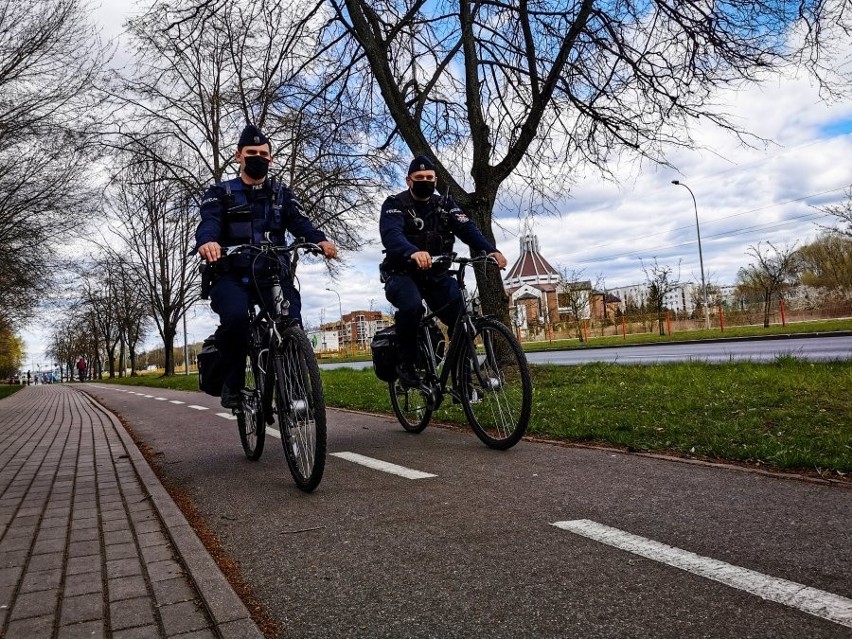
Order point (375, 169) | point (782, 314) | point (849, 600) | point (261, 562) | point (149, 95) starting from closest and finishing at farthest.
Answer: point (849, 600), point (261, 562), point (375, 169), point (149, 95), point (782, 314)

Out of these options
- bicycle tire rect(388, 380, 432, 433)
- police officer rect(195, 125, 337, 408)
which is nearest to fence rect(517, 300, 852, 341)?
bicycle tire rect(388, 380, 432, 433)

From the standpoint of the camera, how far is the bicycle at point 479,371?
4.90 m

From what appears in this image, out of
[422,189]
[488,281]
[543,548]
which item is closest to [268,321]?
[422,189]

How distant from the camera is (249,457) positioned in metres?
5.58

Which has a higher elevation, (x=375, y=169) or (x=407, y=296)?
(x=375, y=169)

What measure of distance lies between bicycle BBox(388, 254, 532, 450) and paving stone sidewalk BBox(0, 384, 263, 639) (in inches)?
87.2

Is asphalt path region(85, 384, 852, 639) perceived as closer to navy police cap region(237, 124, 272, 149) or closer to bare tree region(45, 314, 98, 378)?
navy police cap region(237, 124, 272, 149)

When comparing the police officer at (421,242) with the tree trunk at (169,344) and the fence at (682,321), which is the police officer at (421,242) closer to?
the fence at (682,321)

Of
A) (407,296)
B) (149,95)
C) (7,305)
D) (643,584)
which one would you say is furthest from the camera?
(7,305)

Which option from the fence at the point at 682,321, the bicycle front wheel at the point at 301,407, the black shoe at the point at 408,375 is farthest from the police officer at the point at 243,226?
the fence at the point at 682,321

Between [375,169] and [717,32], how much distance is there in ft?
28.4

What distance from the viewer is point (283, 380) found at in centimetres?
446

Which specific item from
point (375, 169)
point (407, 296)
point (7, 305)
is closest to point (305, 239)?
point (407, 296)

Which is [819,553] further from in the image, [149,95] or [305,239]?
[149,95]
